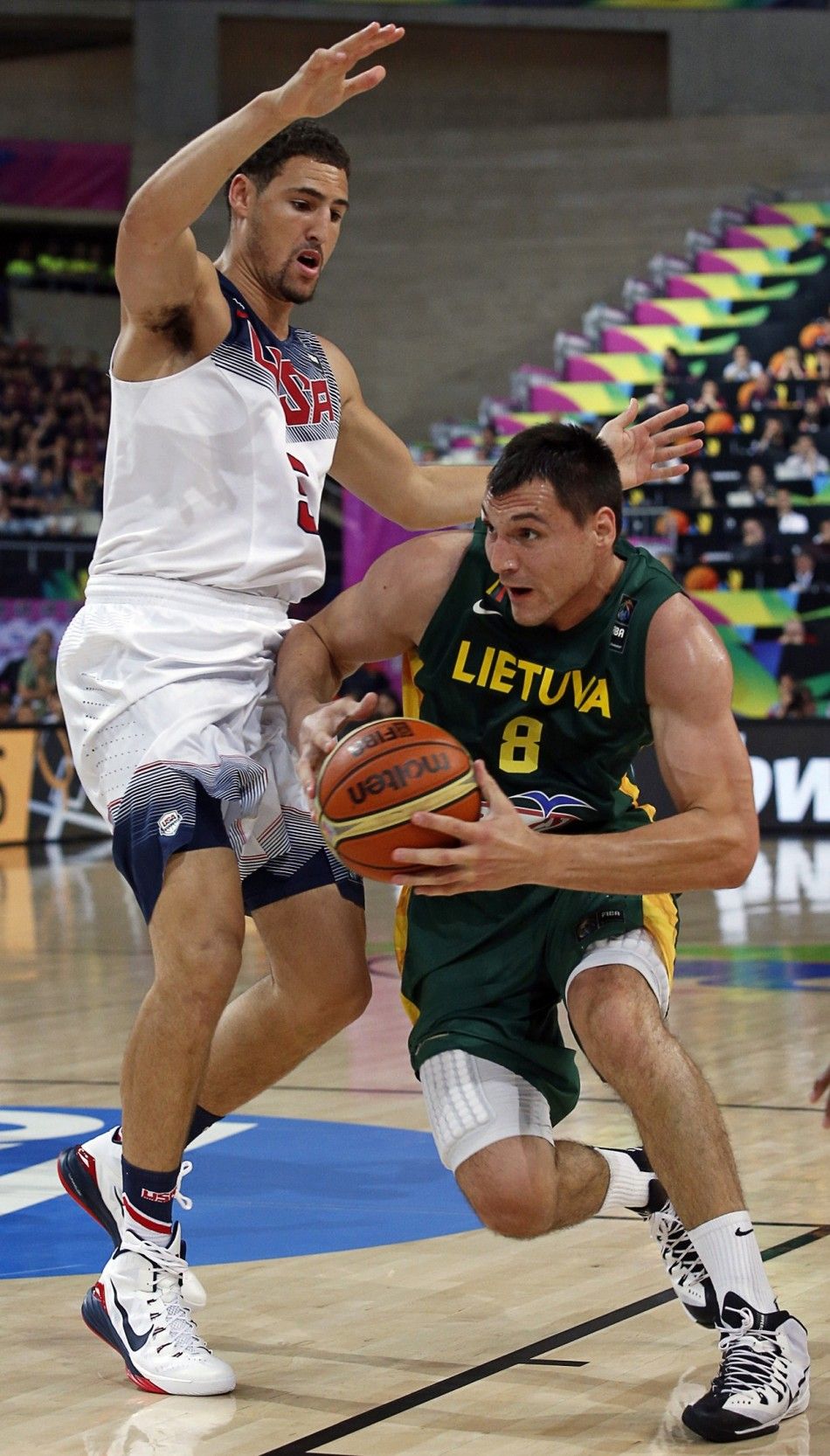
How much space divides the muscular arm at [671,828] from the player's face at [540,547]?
0.18m

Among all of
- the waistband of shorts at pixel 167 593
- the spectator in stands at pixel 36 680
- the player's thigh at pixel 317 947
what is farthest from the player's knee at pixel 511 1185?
the spectator in stands at pixel 36 680

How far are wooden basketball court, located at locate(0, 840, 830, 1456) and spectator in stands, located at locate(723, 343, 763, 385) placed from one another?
46.4 ft

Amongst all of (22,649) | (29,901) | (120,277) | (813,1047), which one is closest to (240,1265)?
(120,277)

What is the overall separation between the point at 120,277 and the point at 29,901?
854cm

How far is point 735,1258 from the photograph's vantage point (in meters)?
3.38

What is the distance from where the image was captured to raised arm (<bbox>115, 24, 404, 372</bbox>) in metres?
3.55

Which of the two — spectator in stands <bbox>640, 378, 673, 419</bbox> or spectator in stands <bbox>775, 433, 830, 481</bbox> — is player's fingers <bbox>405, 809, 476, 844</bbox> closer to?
spectator in stands <bbox>775, 433, 830, 481</bbox>

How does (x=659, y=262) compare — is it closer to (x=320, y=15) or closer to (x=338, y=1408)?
(x=320, y=15)

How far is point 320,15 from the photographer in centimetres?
2666

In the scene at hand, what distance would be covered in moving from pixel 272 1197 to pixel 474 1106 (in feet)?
4.79

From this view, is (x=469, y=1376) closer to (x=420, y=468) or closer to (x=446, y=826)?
(x=446, y=826)

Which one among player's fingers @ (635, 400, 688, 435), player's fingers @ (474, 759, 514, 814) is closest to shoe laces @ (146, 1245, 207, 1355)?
player's fingers @ (474, 759, 514, 814)

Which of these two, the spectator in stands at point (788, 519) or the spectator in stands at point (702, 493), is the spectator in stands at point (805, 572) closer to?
the spectator in stands at point (788, 519)

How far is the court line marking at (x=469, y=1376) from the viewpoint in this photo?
3.21m
